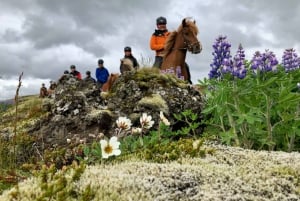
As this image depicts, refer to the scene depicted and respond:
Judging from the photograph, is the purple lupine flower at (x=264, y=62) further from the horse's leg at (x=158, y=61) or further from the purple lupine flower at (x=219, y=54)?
the horse's leg at (x=158, y=61)

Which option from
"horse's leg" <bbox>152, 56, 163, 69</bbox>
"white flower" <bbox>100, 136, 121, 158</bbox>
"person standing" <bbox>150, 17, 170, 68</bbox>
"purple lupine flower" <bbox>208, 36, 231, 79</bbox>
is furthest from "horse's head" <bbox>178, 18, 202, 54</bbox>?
"white flower" <bbox>100, 136, 121, 158</bbox>

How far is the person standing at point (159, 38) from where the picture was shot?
18797 mm

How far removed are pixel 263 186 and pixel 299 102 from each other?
2918mm

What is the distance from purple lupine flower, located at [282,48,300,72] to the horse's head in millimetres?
8677

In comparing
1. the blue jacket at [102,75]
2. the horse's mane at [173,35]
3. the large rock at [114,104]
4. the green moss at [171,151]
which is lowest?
the green moss at [171,151]

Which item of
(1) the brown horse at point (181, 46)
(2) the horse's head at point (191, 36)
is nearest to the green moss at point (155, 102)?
(1) the brown horse at point (181, 46)

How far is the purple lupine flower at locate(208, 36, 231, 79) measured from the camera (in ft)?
21.9

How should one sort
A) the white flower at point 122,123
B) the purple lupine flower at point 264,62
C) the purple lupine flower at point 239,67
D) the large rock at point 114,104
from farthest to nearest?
the large rock at point 114,104, the purple lupine flower at point 264,62, the purple lupine flower at point 239,67, the white flower at point 122,123

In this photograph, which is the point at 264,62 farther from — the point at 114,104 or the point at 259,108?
the point at 114,104

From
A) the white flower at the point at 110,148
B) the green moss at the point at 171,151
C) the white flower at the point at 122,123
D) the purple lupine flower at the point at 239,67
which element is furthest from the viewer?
the purple lupine flower at the point at 239,67

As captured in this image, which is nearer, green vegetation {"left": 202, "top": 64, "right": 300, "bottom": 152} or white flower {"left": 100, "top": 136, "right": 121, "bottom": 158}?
white flower {"left": 100, "top": 136, "right": 121, "bottom": 158}

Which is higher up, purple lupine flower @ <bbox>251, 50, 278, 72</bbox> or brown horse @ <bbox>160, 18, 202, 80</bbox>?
brown horse @ <bbox>160, 18, 202, 80</bbox>

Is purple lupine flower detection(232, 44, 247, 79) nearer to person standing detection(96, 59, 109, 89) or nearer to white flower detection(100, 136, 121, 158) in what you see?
white flower detection(100, 136, 121, 158)

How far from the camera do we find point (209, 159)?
210 inches
